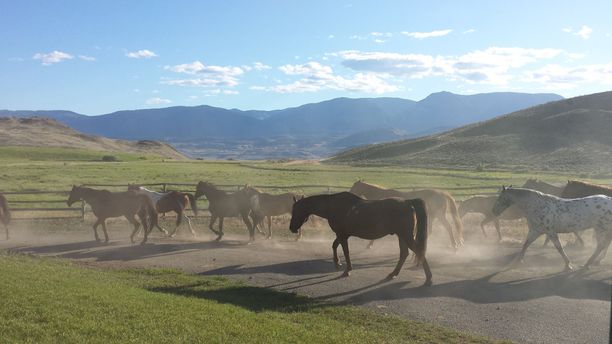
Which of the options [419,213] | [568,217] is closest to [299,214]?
[419,213]

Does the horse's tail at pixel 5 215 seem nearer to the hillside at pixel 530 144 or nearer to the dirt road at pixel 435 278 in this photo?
the dirt road at pixel 435 278

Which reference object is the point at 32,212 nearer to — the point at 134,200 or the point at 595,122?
the point at 134,200

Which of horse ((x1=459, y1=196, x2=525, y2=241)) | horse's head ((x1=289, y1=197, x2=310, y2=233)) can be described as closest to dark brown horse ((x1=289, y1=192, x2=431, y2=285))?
horse's head ((x1=289, y1=197, x2=310, y2=233))

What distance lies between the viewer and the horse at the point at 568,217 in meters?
12.4

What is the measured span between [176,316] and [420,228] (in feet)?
19.2

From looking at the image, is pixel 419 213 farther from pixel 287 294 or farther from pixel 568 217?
pixel 568 217

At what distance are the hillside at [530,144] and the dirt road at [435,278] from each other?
226 ft

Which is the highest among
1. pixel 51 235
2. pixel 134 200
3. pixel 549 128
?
pixel 549 128

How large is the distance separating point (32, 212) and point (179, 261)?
15554 mm

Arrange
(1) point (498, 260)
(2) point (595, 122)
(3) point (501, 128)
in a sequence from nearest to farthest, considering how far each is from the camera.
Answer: (1) point (498, 260) → (2) point (595, 122) → (3) point (501, 128)

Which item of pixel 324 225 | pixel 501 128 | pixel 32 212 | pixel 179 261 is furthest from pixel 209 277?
pixel 501 128

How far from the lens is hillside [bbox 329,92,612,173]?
3524 inches

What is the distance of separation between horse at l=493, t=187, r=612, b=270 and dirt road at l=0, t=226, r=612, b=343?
0.63m

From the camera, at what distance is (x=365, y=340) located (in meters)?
7.80
